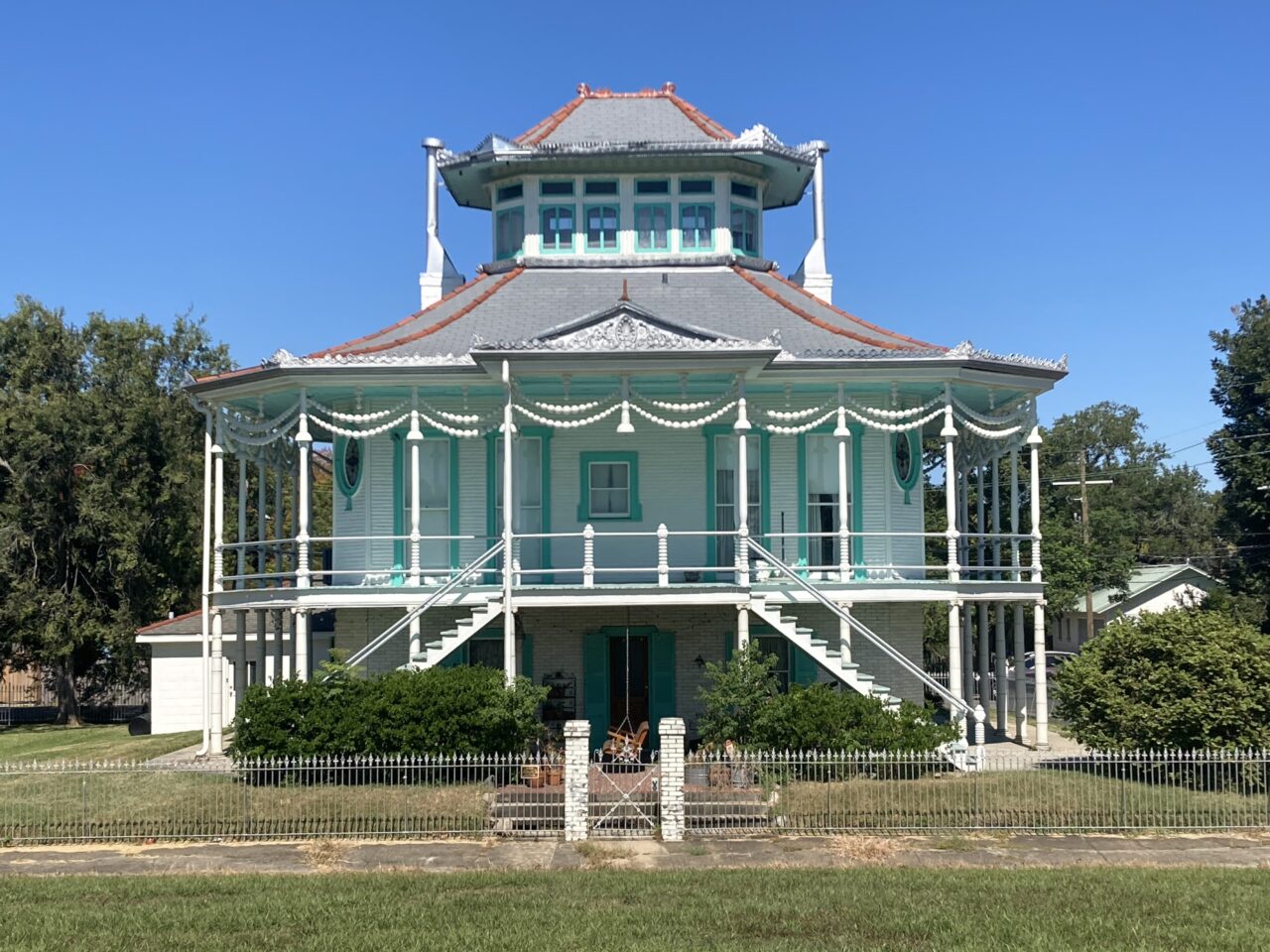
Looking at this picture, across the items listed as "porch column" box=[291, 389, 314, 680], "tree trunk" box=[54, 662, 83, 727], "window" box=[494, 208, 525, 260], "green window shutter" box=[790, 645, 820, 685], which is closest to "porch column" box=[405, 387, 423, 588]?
"porch column" box=[291, 389, 314, 680]

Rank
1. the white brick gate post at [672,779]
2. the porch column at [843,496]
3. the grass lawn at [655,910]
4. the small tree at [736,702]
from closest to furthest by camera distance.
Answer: the grass lawn at [655,910] → the white brick gate post at [672,779] → the small tree at [736,702] → the porch column at [843,496]

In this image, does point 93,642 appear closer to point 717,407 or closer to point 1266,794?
point 717,407

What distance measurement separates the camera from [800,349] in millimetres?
25031

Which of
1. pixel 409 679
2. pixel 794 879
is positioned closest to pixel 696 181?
pixel 409 679

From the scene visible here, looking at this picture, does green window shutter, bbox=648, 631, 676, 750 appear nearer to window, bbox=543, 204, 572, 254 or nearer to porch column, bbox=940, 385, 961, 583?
porch column, bbox=940, 385, 961, 583

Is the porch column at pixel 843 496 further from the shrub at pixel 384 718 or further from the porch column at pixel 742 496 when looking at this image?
the shrub at pixel 384 718

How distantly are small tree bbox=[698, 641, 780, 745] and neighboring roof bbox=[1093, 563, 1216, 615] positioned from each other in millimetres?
44746

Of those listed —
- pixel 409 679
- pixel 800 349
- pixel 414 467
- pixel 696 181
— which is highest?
pixel 696 181

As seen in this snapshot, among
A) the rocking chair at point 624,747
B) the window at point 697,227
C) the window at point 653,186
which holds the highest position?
the window at point 653,186

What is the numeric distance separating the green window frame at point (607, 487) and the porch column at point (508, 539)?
8.98 feet

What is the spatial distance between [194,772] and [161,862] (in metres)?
4.52

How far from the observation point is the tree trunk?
40844 mm

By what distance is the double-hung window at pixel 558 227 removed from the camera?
30.8 metres

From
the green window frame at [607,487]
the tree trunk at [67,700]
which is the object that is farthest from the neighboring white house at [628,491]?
the tree trunk at [67,700]
